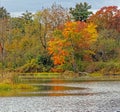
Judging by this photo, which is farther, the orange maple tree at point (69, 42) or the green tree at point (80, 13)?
the green tree at point (80, 13)

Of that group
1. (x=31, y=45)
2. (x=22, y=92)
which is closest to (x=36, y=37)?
(x=31, y=45)

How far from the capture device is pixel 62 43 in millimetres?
96500

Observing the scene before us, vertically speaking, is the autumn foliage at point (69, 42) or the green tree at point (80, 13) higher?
the green tree at point (80, 13)

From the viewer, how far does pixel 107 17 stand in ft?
358

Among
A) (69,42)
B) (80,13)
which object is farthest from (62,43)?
(80,13)

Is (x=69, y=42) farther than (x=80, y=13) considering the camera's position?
No

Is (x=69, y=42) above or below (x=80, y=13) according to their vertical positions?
below

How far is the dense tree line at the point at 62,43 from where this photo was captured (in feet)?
320

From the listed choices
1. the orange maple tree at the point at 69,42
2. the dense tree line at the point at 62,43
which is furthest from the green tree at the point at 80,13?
the orange maple tree at the point at 69,42

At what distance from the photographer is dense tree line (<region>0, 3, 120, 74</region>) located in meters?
97.5

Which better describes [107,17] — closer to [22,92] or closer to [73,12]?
[73,12]

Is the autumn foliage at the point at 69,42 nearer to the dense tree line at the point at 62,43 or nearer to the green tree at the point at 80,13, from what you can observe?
the dense tree line at the point at 62,43

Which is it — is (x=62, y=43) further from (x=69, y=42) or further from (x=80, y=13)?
(x=80, y=13)

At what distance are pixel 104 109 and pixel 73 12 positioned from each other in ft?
278
